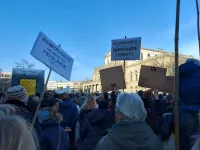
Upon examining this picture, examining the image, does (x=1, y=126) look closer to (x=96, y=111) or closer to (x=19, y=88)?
(x=19, y=88)

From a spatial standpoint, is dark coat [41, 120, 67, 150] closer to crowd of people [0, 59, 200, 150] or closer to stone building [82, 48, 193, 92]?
crowd of people [0, 59, 200, 150]

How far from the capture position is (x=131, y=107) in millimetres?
2430

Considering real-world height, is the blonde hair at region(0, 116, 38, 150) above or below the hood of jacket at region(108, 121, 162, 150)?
above

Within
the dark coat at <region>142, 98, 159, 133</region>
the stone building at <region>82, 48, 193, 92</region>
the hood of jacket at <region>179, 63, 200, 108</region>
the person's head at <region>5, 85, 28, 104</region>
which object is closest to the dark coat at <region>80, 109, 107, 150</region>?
the person's head at <region>5, 85, 28, 104</region>

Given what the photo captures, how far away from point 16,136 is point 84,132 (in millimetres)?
2998

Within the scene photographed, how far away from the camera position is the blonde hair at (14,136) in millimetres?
1471

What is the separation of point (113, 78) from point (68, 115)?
126 cm

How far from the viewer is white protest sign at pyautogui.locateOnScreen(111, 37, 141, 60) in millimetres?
6199

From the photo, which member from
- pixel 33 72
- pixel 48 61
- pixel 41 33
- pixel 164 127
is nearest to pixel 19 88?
pixel 48 61

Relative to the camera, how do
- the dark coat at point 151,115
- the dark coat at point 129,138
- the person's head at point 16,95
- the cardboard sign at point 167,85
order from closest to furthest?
1. the dark coat at point 129,138
2. the person's head at point 16,95
3. the dark coat at point 151,115
4. the cardboard sign at point 167,85

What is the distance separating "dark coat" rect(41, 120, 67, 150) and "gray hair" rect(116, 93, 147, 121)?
1.18 metres

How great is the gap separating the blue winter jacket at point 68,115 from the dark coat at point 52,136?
8.38 feet

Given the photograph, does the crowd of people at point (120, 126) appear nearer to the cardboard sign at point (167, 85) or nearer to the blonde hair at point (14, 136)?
the blonde hair at point (14, 136)

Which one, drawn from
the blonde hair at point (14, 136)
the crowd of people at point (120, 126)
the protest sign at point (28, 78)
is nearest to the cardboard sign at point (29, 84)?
the protest sign at point (28, 78)
